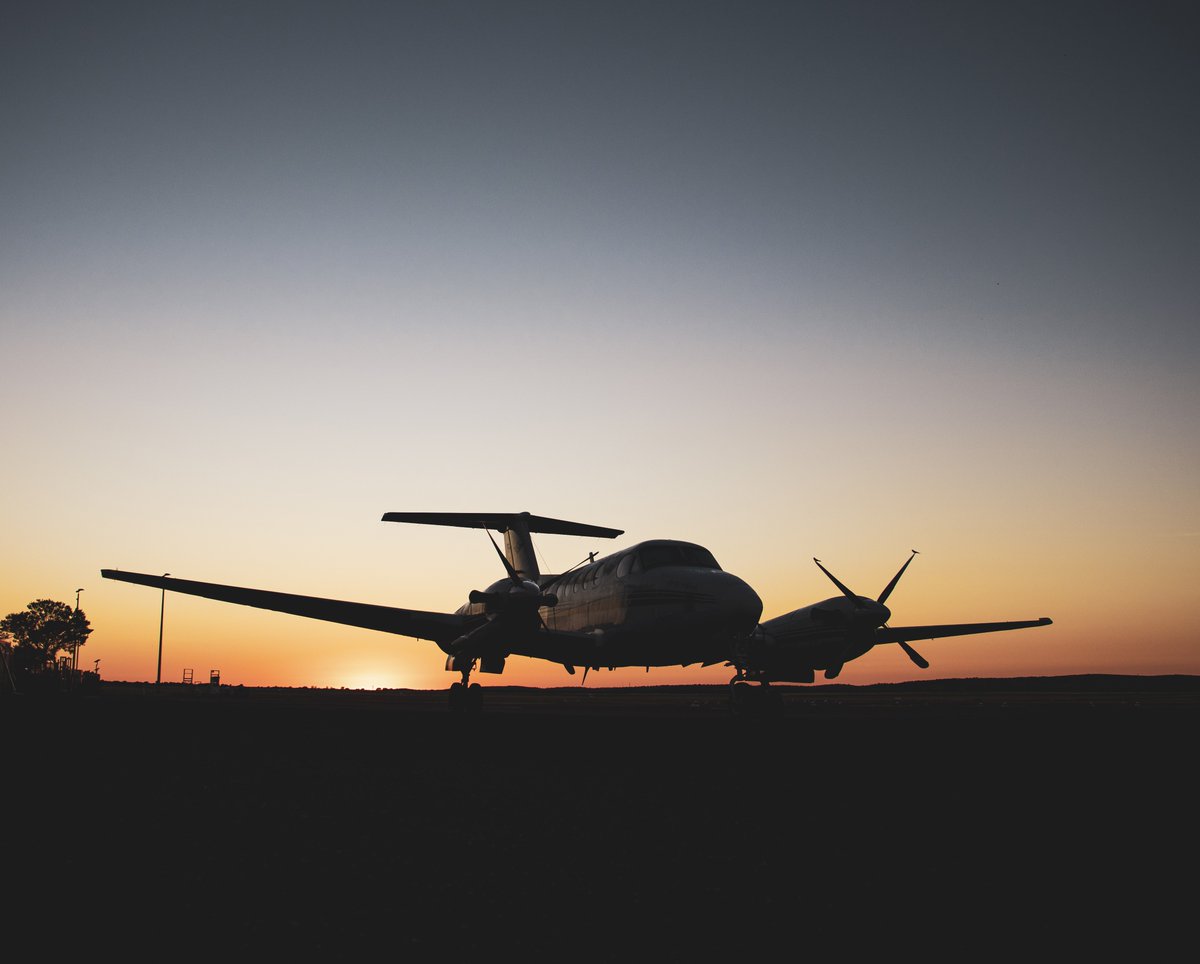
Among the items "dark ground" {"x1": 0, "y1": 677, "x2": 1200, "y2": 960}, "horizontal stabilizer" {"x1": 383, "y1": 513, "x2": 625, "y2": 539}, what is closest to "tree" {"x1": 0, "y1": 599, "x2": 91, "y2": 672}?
"horizontal stabilizer" {"x1": 383, "y1": 513, "x2": 625, "y2": 539}

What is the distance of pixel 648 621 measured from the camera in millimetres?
21984

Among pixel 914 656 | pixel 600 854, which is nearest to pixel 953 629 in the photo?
pixel 914 656

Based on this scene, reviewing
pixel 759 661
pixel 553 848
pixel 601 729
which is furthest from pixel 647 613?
pixel 553 848

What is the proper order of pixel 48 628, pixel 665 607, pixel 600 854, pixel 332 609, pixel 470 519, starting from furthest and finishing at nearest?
1. pixel 48 628
2. pixel 470 519
3. pixel 332 609
4. pixel 665 607
5. pixel 600 854

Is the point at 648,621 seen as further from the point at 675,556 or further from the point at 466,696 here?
the point at 466,696

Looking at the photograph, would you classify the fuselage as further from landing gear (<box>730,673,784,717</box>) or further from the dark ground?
the dark ground

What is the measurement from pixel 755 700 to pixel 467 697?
815 centimetres

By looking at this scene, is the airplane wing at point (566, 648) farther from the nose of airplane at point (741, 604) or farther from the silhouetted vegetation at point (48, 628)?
the silhouetted vegetation at point (48, 628)

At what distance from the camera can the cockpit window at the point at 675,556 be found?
22.9 metres

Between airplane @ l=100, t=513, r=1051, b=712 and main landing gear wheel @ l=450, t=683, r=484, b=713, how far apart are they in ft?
0.10

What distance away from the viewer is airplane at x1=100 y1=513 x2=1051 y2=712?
21.3 metres

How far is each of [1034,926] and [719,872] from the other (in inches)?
65.0

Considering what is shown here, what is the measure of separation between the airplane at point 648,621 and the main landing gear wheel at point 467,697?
0.03 meters

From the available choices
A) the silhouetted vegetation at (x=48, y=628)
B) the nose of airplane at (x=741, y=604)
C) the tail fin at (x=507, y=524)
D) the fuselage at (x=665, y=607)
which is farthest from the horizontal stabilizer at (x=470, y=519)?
the silhouetted vegetation at (x=48, y=628)
